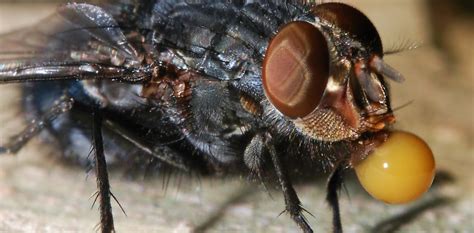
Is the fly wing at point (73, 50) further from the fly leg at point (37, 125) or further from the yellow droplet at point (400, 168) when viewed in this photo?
the yellow droplet at point (400, 168)

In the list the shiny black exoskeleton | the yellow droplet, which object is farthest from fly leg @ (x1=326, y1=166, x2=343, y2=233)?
the yellow droplet

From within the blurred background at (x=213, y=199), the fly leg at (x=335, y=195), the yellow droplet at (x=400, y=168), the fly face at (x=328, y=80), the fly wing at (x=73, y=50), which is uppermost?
the fly face at (x=328, y=80)

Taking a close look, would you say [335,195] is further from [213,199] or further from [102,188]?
[102,188]

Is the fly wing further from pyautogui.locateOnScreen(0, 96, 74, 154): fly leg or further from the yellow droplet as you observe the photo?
the yellow droplet

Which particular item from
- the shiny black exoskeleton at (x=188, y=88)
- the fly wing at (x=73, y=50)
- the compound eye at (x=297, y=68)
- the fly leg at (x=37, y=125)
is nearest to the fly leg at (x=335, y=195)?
the shiny black exoskeleton at (x=188, y=88)

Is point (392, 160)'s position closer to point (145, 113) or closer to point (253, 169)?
point (253, 169)

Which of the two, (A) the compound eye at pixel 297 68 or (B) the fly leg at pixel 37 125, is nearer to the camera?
(A) the compound eye at pixel 297 68
